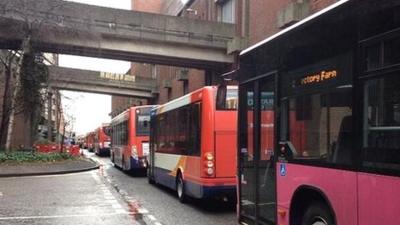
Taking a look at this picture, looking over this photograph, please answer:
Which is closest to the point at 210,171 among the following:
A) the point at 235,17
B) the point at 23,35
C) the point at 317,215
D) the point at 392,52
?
the point at 317,215

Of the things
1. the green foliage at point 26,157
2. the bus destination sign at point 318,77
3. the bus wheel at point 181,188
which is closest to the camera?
the bus destination sign at point 318,77

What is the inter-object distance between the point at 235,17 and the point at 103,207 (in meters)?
28.9

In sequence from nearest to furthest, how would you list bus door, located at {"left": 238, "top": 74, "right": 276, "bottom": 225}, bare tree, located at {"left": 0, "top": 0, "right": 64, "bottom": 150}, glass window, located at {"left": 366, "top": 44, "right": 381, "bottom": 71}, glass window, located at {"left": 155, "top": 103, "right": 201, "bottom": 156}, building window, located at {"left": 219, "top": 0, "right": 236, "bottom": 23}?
1. glass window, located at {"left": 366, "top": 44, "right": 381, "bottom": 71}
2. bus door, located at {"left": 238, "top": 74, "right": 276, "bottom": 225}
3. glass window, located at {"left": 155, "top": 103, "right": 201, "bottom": 156}
4. bare tree, located at {"left": 0, "top": 0, "right": 64, "bottom": 150}
5. building window, located at {"left": 219, "top": 0, "right": 236, "bottom": 23}

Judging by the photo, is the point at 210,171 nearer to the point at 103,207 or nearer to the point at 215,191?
the point at 215,191

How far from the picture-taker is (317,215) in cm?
632

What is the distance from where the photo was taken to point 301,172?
6.65 meters

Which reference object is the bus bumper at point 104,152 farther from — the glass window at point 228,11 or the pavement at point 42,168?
the pavement at point 42,168

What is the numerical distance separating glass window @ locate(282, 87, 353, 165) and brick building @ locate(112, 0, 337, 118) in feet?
64.0

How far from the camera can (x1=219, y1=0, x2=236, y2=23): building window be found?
43.4m

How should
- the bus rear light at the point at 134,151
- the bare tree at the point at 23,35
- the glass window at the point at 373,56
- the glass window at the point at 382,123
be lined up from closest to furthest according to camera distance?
the glass window at the point at 382,123
the glass window at the point at 373,56
the bus rear light at the point at 134,151
the bare tree at the point at 23,35

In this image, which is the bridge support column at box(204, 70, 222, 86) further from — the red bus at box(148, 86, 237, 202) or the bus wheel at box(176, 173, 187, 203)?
the red bus at box(148, 86, 237, 202)

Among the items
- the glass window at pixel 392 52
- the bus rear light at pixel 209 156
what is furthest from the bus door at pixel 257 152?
the bus rear light at pixel 209 156

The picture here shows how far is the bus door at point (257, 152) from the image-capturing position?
7719 millimetres

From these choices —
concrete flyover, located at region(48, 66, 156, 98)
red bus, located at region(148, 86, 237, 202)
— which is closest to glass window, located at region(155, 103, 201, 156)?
red bus, located at region(148, 86, 237, 202)
